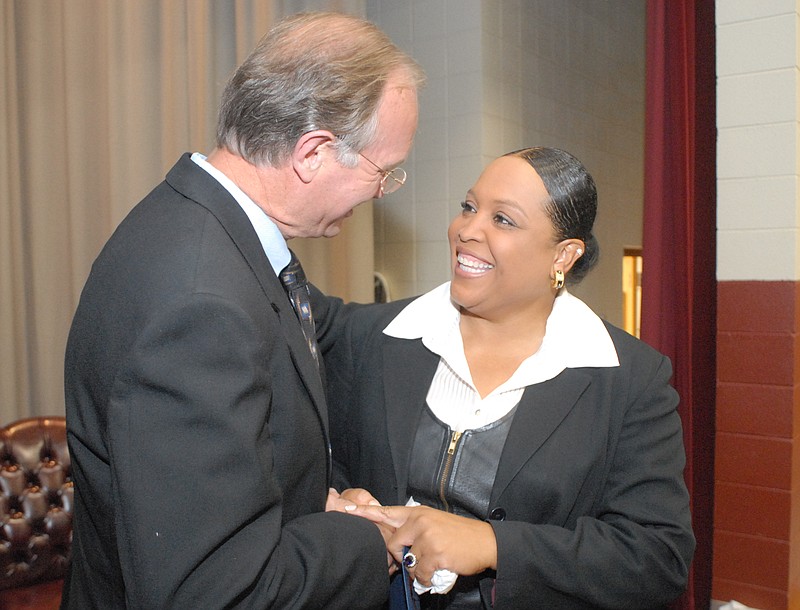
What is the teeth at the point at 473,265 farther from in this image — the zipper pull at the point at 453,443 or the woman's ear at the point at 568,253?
the zipper pull at the point at 453,443

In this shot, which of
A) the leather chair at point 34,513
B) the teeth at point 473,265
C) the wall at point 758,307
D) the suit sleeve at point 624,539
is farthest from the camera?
the wall at point 758,307

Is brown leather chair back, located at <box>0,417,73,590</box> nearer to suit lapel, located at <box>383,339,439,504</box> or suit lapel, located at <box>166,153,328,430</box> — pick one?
suit lapel, located at <box>383,339,439,504</box>

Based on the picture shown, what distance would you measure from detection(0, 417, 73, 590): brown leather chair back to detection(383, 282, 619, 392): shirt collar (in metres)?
1.08

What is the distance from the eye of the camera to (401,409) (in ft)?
5.35

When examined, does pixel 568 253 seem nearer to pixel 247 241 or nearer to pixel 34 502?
pixel 247 241

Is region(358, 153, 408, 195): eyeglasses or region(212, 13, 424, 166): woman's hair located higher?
region(212, 13, 424, 166): woman's hair

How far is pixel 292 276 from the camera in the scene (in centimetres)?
132

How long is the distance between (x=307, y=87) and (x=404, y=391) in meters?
0.79

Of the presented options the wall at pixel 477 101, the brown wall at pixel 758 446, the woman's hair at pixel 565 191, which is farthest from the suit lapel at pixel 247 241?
the wall at pixel 477 101

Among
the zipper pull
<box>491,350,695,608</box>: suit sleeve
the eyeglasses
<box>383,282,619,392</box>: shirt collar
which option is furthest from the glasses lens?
<box>491,350,695,608</box>: suit sleeve

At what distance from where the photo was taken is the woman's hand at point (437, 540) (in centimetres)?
134

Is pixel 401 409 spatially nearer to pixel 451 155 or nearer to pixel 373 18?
pixel 451 155

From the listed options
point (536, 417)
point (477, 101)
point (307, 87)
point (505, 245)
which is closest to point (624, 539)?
point (536, 417)

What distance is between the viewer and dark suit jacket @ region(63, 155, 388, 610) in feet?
2.89
